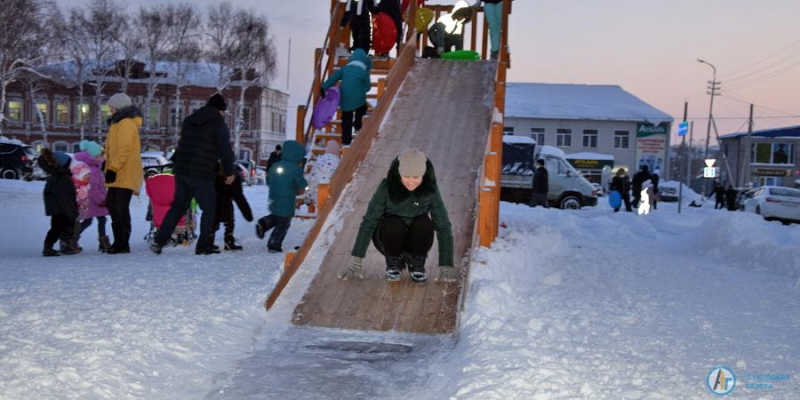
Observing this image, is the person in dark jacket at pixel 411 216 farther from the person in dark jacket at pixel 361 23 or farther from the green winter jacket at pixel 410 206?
the person in dark jacket at pixel 361 23

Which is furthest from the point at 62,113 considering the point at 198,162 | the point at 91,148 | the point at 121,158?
the point at 198,162

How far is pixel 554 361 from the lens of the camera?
464 centimetres

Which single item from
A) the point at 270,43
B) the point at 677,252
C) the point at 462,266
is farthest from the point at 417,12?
the point at 270,43

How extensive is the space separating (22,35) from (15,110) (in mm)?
25624

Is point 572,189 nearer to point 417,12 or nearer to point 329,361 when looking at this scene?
point 417,12

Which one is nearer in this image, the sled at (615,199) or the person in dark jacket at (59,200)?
the person in dark jacket at (59,200)

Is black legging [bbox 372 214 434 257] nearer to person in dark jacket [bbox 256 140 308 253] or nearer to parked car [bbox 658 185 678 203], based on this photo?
person in dark jacket [bbox 256 140 308 253]

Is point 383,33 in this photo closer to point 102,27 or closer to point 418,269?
point 418,269

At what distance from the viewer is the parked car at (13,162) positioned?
30.3 meters

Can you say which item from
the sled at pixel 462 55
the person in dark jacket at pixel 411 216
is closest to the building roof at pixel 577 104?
the sled at pixel 462 55

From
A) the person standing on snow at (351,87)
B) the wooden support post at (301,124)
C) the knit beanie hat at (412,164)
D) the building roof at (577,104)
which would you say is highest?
the building roof at (577,104)

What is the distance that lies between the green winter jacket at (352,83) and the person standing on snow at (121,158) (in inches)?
157

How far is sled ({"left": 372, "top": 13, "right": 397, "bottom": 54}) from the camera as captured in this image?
14617 millimetres

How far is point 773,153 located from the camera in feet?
234
